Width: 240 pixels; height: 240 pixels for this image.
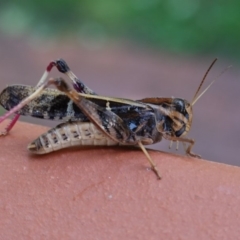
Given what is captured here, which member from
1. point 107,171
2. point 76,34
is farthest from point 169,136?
point 76,34

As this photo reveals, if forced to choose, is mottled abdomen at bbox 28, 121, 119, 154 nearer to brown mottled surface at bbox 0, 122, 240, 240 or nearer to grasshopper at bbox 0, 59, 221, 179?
grasshopper at bbox 0, 59, 221, 179

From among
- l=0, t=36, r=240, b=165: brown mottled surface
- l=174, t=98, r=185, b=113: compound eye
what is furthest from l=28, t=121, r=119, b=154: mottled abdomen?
l=0, t=36, r=240, b=165: brown mottled surface

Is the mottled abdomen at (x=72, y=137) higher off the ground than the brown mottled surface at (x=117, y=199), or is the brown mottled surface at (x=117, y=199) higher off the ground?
the brown mottled surface at (x=117, y=199)

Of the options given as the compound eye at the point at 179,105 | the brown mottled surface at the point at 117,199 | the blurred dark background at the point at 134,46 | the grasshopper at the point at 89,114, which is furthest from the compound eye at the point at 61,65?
the blurred dark background at the point at 134,46

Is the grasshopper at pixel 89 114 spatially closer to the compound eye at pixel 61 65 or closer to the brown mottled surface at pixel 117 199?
the compound eye at pixel 61 65

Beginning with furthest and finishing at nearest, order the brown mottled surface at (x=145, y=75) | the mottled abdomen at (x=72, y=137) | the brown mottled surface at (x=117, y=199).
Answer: the brown mottled surface at (x=145, y=75) < the mottled abdomen at (x=72, y=137) < the brown mottled surface at (x=117, y=199)

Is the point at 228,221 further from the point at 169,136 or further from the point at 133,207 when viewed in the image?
the point at 169,136
